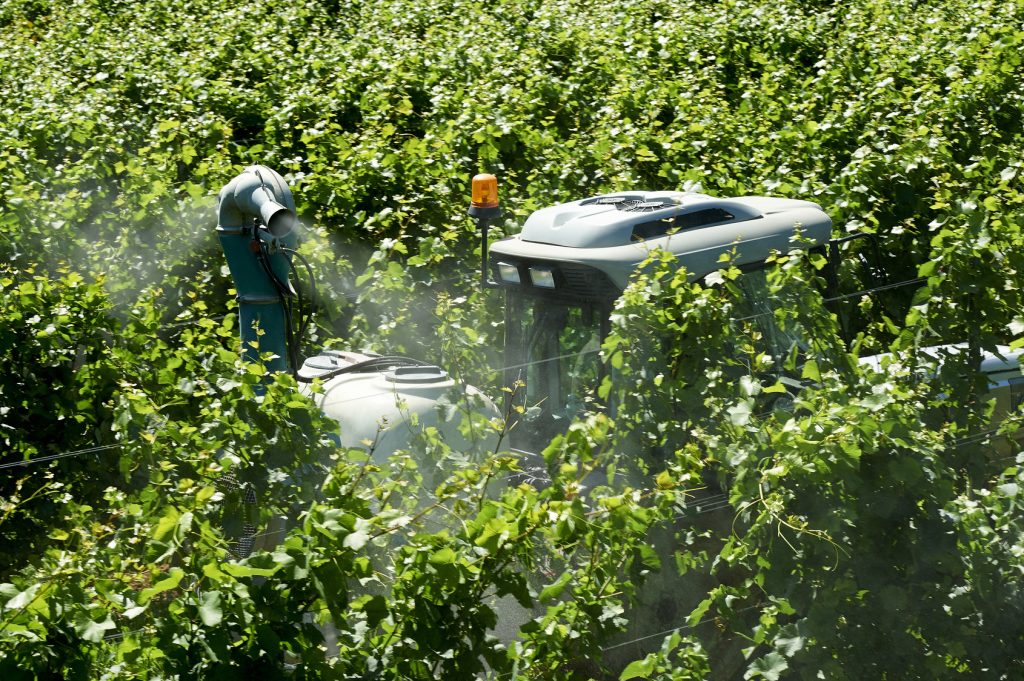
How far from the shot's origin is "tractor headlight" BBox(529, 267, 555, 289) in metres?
5.75

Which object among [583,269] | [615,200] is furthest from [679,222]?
[583,269]

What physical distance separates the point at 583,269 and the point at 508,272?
0.49m

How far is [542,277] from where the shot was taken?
228 inches

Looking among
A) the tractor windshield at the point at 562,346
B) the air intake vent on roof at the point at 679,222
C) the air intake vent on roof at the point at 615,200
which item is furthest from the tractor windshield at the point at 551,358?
the air intake vent on roof at the point at 615,200

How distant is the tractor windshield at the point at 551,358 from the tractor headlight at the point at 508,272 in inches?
3.3

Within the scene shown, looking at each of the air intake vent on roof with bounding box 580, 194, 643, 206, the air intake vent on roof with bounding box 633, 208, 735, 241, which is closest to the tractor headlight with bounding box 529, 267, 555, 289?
the air intake vent on roof with bounding box 633, 208, 735, 241

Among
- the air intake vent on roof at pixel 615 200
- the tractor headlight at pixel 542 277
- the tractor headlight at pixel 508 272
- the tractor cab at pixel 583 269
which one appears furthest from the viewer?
the air intake vent on roof at pixel 615 200

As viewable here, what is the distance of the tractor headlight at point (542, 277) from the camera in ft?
18.9

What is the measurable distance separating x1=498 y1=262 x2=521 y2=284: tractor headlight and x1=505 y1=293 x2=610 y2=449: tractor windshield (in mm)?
83

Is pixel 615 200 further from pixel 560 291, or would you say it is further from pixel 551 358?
pixel 551 358

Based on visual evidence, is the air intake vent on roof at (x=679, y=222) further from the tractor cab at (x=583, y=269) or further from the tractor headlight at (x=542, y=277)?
the tractor headlight at (x=542, y=277)

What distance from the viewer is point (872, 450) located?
4156mm

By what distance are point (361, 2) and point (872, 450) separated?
18.3 metres

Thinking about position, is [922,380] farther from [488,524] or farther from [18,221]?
[18,221]
